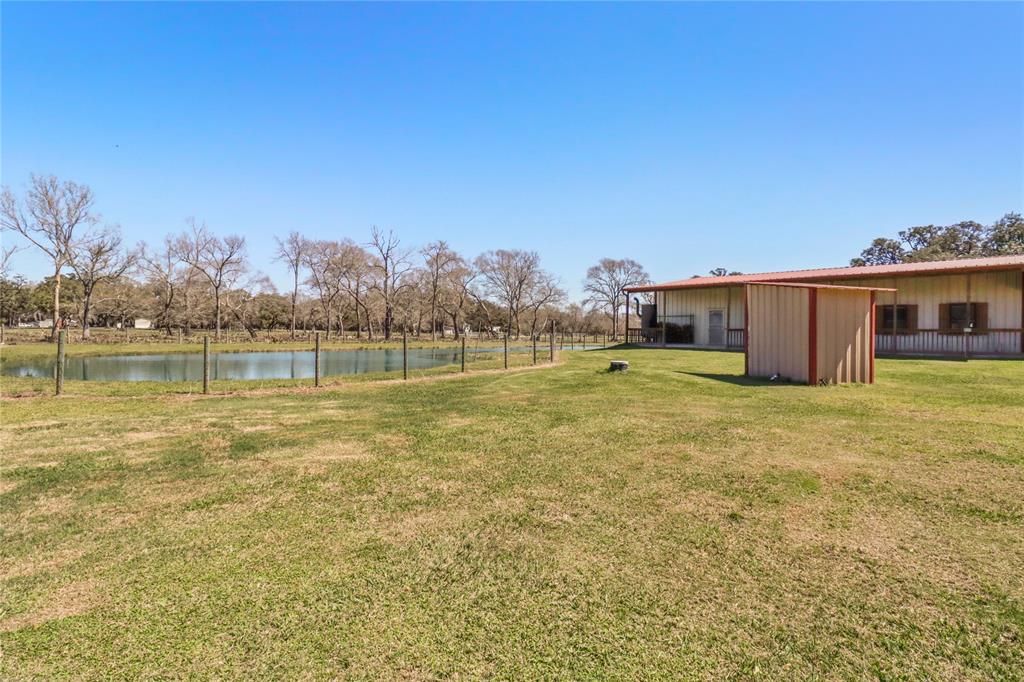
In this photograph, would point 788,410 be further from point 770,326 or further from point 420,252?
point 420,252

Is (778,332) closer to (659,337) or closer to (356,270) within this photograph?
(659,337)

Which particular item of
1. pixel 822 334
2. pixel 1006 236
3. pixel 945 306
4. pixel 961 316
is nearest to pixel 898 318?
pixel 945 306

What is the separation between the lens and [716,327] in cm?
2617

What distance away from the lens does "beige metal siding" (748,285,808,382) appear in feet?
36.0

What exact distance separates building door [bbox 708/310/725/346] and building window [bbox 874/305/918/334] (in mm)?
6409

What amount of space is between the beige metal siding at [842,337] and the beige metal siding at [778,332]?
0.31m

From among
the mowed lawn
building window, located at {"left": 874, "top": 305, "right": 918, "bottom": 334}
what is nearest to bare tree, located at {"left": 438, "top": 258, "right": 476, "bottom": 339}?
building window, located at {"left": 874, "top": 305, "right": 918, "bottom": 334}

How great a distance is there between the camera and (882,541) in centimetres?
319

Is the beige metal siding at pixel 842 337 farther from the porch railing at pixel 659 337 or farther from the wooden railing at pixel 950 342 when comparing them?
the porch railing at pixel 659 337

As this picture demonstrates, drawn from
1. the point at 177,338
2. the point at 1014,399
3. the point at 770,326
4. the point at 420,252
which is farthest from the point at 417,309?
the point at 1014,399

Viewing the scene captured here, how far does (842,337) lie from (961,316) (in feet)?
45.2

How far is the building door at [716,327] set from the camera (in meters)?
25.9

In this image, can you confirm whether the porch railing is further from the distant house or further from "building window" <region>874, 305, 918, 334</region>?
"building window" <region>874, 305, 918, 334</region>

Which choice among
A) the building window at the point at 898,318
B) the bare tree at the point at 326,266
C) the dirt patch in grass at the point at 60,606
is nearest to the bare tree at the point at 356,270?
the bare tree at the point at 326,266
